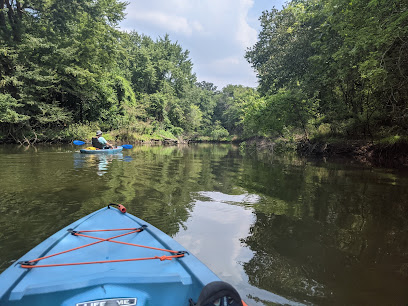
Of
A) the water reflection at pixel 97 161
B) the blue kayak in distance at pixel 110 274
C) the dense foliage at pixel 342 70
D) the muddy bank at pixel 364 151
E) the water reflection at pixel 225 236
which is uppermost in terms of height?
the dense foliage at pixel 342 70

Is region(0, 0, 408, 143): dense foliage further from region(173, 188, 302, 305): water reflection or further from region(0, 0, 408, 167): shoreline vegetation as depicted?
region(173, 188, 302, 305): water reflection

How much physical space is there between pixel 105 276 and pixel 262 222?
3070 millimetres

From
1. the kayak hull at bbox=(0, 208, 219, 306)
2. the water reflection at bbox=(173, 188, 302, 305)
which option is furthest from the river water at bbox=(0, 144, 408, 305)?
the kayak hull at bbox=(0, 208, 219, 306)

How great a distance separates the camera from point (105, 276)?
1.79 m

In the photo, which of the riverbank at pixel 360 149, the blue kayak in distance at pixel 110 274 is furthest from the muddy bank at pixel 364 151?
the blue kayak in distance at pixel 110 274

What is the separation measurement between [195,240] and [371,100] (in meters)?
12.8

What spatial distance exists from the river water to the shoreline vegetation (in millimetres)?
4011

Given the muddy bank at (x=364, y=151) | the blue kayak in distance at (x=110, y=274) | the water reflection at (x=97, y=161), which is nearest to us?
the blue kayak in distance at (x=110, y=274)

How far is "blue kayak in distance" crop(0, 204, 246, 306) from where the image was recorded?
1.62m

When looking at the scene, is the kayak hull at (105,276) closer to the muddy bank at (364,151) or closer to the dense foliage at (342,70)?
the dense foliage at (342,70)

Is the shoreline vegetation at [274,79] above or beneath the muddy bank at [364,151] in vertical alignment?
above

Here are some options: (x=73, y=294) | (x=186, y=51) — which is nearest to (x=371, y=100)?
(x=73, y=294)

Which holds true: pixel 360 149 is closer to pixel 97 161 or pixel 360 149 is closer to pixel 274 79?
pixel 274 79

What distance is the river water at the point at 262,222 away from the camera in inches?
104
